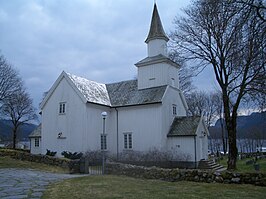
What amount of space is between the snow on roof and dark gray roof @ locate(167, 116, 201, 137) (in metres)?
7.57

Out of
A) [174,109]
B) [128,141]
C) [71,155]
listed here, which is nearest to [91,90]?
[128,141]

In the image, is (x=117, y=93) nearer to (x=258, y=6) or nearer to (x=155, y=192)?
(x=155, y=192)

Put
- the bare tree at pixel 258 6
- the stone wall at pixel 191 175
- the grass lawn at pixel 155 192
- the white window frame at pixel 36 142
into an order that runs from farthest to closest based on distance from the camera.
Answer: the white window frame at pixel 36 142, the stone wall at pixel 191 175, the grass lawn at pixel 155 192, the bare tree at pixel 258 6

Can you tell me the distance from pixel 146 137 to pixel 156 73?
7.16 meters

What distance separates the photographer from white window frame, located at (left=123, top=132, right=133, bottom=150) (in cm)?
2922

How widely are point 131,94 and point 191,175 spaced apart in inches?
734

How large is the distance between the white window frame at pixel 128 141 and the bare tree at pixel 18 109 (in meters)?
21.9

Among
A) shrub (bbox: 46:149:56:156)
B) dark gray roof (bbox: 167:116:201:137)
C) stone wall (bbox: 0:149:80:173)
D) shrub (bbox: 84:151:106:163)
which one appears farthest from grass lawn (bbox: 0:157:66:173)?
dark gray roof (bbox: 167:116:201:137)

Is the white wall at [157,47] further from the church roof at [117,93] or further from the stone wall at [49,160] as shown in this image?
the stone wall at [49,160]

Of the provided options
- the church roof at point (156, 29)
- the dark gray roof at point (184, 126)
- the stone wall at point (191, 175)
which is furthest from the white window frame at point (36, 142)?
the stone wall at point (191, 175)

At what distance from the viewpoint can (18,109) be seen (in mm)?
Result: 49469

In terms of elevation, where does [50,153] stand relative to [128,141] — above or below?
below

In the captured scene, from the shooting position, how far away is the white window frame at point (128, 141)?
29.2 meters

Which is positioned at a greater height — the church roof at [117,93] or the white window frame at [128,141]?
the church roof at [117,93]
